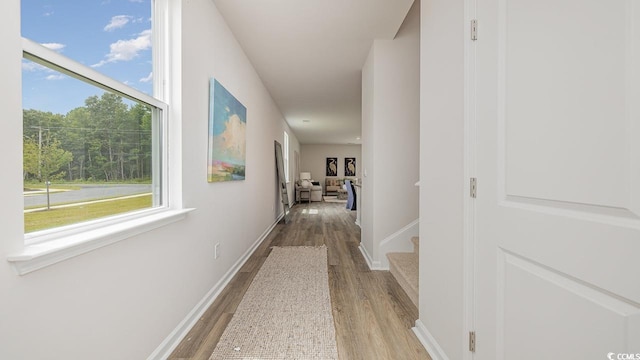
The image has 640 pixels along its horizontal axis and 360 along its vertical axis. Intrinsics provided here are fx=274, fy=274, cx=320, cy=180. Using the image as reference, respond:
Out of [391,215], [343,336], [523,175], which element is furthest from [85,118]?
[391,215]

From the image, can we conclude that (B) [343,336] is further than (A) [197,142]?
No

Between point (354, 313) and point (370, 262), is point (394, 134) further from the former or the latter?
point (354, 313)

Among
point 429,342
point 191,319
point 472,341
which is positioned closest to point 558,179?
point 472,341

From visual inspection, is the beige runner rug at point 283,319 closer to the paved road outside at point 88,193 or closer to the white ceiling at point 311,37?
the paved road outside at point 88,193

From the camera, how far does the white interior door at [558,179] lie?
2.17ft

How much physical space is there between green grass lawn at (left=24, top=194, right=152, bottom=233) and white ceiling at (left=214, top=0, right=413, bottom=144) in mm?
1868

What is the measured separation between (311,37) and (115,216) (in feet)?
8.33

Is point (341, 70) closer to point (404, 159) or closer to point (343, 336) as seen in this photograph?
point (404, 159)

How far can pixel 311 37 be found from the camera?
9.72ft

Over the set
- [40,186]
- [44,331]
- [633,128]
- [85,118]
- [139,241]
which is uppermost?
[85,118]

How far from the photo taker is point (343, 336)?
1.78 meters

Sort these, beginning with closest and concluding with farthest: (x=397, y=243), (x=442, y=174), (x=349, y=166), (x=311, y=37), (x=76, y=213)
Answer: (x=76, y=213) < (x=442, y=174) < (x=311, y=37) < (x=397, y=243) < (x=349, y=166)

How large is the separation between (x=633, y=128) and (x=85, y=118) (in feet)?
5.79

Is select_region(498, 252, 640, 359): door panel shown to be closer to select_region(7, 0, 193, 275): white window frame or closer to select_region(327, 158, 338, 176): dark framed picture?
select_region(7, 0, 193, 275): white window frame
